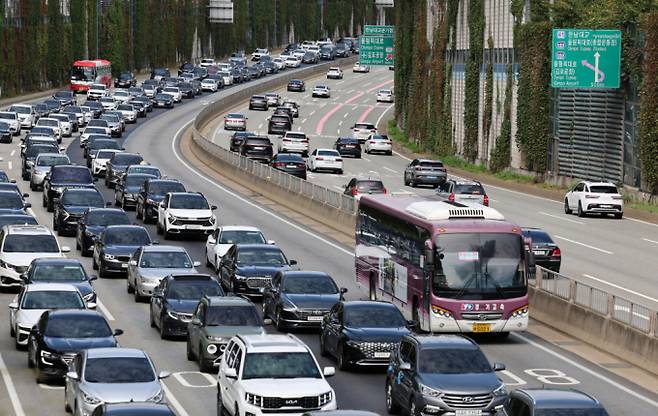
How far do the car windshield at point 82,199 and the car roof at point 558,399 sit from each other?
1384 inches

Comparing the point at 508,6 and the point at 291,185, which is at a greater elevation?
the point at 508,6

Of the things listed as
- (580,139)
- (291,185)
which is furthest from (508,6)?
(291,185)

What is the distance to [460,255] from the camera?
Answer: 108ft

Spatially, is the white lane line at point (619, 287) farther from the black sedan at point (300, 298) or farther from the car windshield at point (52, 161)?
the car windshield at point (52, 161)

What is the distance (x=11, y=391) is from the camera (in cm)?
2834

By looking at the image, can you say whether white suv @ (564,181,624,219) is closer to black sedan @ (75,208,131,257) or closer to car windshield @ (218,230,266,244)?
car windshield @ (218,230,266,244)

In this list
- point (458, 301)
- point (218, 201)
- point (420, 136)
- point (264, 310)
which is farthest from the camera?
point (420, 136)

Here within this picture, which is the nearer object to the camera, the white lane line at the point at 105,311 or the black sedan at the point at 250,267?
the white lane line at the point at 105,311

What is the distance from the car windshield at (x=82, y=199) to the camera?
175 ft

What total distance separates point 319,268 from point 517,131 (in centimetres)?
4015

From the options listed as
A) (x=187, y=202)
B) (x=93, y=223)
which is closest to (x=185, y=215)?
(x=187, y=202)

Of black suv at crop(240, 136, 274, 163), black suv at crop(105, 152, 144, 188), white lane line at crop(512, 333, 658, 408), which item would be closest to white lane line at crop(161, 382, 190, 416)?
white lane line at crop(512, 333, 658, 408)

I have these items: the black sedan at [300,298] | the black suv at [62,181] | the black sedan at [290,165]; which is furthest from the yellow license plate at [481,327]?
the black sedan at [290,165]

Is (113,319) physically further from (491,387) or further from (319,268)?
(491,387)
